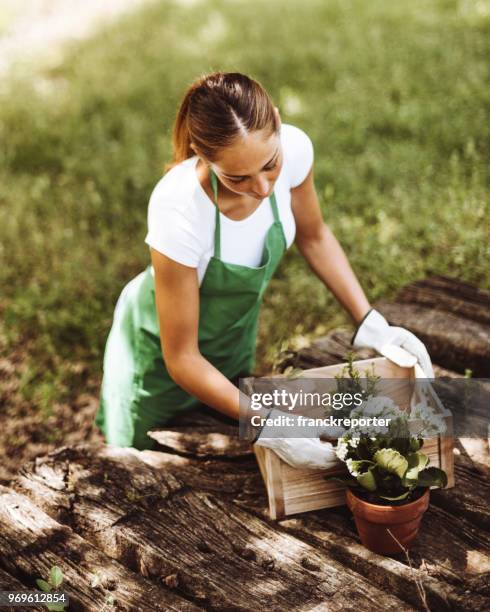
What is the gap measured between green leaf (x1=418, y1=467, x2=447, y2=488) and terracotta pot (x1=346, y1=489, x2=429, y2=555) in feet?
0.13

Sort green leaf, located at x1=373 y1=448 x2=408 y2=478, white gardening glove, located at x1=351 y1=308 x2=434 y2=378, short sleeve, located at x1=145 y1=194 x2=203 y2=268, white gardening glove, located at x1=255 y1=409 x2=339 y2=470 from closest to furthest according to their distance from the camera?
green leaf, located at x1=373 y1=448 x2=408 y2=478, white gardening glove, located at x1=255 y1=409 x2=339 y2=470, short sleeve, located at x1=145 y1=194 x2=203 y2=268, white gardening glove, located at x1=351 y1=308 x2=434 y2=378

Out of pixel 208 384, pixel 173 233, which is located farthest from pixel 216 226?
pixel 208 384

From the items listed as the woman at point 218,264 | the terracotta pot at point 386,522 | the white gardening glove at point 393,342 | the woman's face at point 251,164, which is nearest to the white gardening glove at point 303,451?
the woman at point 218,264

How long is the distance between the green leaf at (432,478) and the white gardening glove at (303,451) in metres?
0.26

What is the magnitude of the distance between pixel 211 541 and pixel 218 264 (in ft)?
2.82

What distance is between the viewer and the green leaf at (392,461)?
1689 mm

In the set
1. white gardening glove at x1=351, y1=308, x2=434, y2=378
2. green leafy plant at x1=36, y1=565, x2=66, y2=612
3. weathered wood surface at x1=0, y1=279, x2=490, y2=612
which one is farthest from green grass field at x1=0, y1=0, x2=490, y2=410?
green leafy plant at x1=36, y1=565, x2=66, y2=612

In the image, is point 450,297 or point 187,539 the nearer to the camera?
point 187,539

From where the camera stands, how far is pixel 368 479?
5.69 feet

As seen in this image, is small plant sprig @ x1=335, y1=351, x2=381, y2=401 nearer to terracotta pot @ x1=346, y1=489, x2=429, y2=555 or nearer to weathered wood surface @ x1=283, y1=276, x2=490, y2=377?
terracotta pot @ x1=346, y1=489, x2=429, y2=555

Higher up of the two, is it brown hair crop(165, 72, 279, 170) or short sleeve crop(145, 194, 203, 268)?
brown hair crop(165, 72, 279, 170)

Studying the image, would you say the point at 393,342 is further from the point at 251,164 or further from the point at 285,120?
the point at 285,120

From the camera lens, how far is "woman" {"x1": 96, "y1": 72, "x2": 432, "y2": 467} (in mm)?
1935

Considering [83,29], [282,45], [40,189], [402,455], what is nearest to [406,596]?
[402,455]
